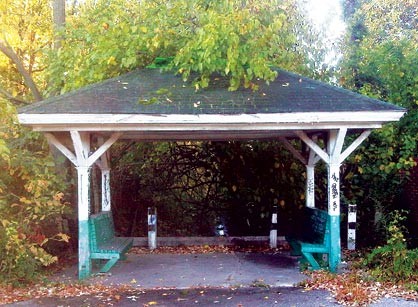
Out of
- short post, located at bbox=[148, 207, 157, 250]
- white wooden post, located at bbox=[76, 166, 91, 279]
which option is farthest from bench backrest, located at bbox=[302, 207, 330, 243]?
white wooden post, located at bbox=[76, 166, 91, 279]

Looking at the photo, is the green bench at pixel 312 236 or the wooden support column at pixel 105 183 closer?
the green bench at pixel 312 236

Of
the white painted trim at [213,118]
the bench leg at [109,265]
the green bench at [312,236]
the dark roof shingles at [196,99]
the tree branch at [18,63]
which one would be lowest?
the bench leg at [109,265]

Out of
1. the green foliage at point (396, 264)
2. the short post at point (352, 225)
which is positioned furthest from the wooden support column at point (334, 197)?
the short post at point (352, 225)

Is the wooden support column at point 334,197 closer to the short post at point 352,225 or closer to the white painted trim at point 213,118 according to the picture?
the white painted trim at point 213,118

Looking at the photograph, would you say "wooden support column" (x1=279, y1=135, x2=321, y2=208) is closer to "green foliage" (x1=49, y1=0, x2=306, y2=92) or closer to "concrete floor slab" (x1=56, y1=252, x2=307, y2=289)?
"concrete floor slab" (x1=56, y1=252, x2=307, y2=289)

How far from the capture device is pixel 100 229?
952cm

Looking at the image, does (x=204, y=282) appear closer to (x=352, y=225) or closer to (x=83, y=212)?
(x=83, y=212)

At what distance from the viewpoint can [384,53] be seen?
12383 millimetres

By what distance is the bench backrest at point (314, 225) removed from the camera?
930 centimetres

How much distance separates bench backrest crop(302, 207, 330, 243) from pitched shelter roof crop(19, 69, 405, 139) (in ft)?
5.78

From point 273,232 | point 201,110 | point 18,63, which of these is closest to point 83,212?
point 201,110

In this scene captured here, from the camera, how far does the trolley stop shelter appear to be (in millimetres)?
8336

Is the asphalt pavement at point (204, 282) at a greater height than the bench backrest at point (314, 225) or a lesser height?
lesser

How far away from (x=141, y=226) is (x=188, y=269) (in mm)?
4079
